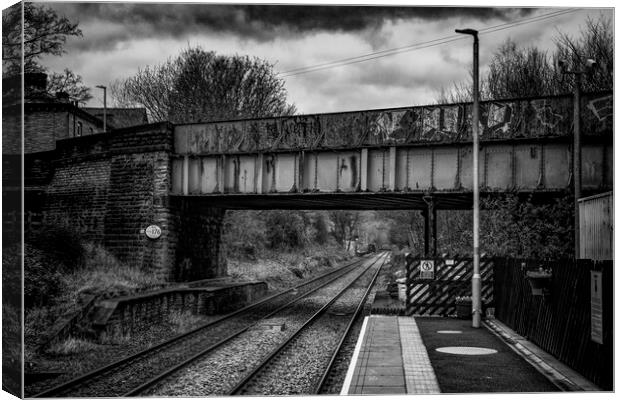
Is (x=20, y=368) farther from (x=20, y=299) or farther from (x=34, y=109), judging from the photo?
(x=34, y=109)

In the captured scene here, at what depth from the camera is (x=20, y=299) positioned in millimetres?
7969

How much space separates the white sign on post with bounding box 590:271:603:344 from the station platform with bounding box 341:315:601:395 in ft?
2.56

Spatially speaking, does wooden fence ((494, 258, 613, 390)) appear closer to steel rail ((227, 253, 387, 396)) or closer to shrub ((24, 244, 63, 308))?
steel rail ((227, 253, 387, 396))

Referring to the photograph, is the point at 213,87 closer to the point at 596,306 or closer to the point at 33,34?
the point at 33,34

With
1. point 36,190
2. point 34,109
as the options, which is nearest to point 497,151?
point 36,190

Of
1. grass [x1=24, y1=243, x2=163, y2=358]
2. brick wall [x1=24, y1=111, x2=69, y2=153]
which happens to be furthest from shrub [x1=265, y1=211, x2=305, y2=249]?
grass [x1=24, y1=243, x2=163, y2=358]

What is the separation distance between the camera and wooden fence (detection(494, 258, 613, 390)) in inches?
302

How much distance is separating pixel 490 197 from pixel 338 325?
584cm

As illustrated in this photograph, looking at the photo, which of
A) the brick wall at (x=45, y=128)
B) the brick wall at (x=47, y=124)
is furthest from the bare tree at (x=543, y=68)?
the brick wall at (x=45, y=128)

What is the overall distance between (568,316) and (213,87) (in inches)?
1128

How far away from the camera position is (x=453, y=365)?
9.53 meters

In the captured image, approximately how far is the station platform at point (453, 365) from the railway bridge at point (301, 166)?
17.9 feet

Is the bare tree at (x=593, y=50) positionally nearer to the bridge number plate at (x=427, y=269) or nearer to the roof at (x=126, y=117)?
the bridge number plate at (x=427, y=269)

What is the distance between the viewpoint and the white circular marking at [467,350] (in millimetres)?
10547
